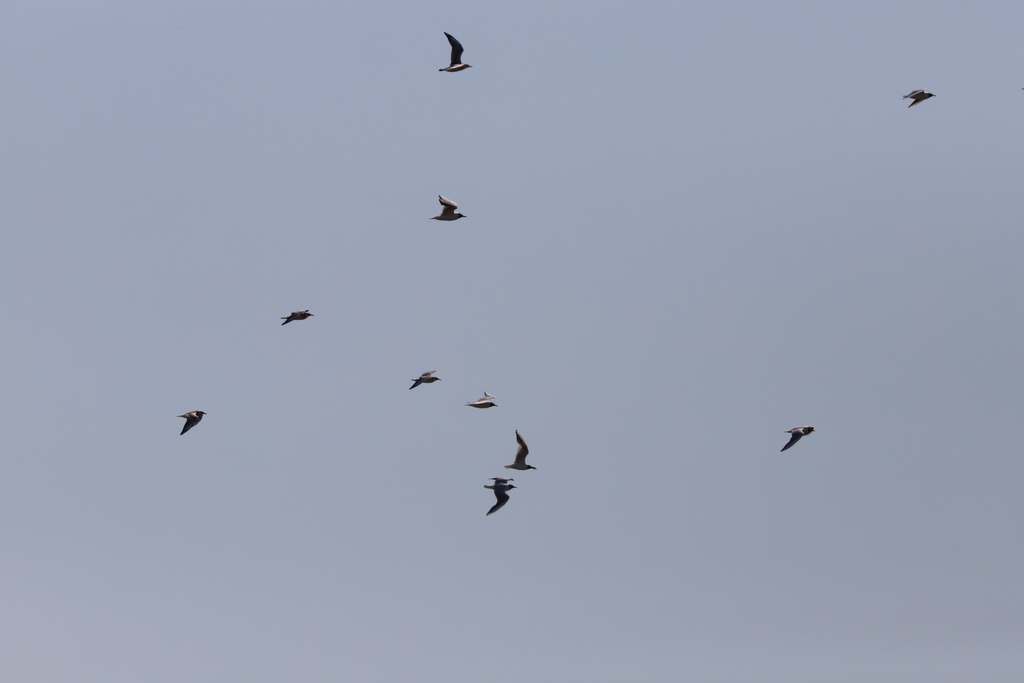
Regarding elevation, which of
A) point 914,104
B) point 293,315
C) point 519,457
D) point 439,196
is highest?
point 914,104

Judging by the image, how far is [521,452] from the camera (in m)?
63.8

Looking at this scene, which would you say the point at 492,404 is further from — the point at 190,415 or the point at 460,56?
Answer: the point at 460,56

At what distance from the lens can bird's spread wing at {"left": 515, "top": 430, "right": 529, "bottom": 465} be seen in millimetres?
63219

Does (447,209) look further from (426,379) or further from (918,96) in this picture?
(918,96)

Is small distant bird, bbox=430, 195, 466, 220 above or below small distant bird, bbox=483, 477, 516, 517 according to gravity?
above

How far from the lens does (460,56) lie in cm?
6700

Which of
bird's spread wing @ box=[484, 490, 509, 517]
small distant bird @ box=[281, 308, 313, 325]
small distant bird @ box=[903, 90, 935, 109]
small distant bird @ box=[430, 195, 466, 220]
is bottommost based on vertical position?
bird's spread wing @ box=[484, 490, 509, 517]

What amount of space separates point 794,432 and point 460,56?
2994 centimetres

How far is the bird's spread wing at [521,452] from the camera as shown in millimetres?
63219

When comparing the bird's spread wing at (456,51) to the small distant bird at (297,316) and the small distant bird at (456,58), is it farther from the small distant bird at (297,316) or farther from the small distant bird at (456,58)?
the small distant bird at (297,316)

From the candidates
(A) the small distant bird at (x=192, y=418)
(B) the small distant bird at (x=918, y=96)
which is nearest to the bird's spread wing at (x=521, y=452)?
(A) the small distant bird at (x=192, y=418)

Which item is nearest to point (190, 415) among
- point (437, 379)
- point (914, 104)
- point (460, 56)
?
point (437, 379)

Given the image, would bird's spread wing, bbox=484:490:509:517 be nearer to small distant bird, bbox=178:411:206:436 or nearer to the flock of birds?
the flock of birds

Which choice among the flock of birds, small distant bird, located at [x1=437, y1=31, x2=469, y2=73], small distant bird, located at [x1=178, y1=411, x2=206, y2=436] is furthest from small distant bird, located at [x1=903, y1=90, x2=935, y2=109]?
small distant bird, located at [x1=178, y1=411, x2=206, y2=436]
